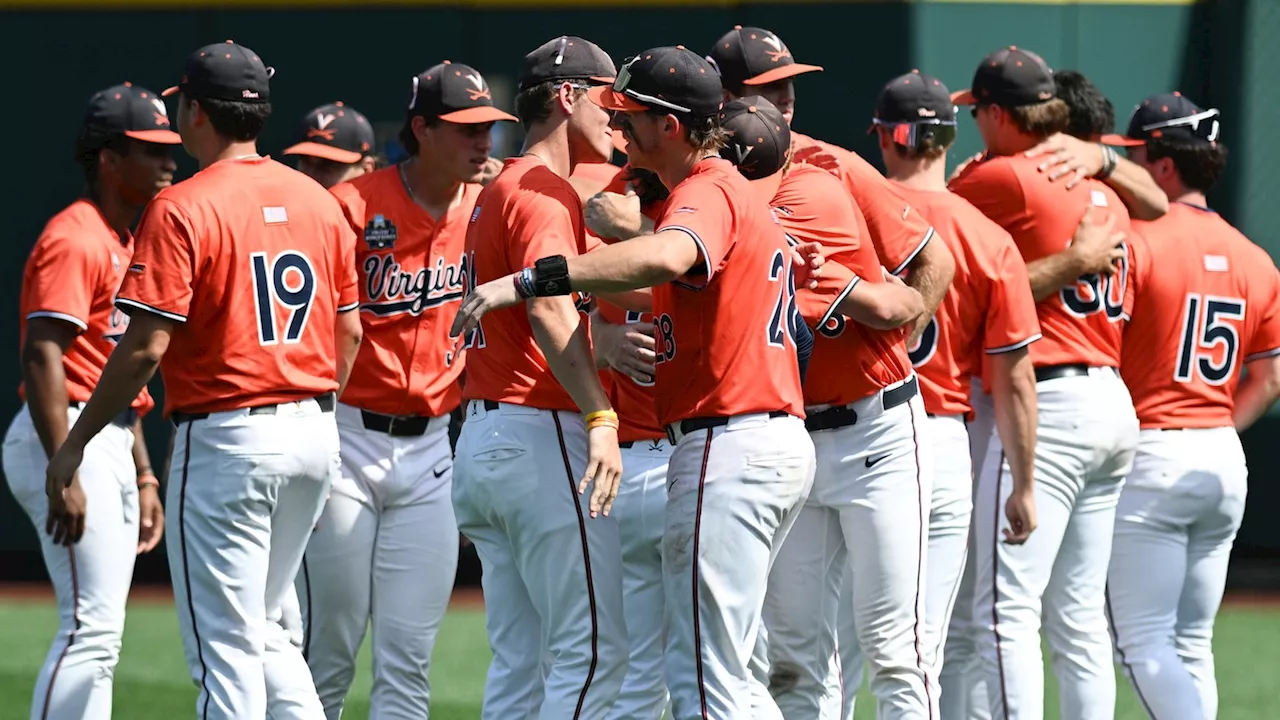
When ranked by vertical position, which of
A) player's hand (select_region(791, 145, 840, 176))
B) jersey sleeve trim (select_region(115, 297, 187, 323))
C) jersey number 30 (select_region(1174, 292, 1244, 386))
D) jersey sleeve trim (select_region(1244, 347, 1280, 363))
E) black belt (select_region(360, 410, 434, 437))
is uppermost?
player's hand (select_region(791, 145, 840, 176))

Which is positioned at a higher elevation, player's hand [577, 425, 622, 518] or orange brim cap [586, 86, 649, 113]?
orange brim cap [586, 86, 649, 113]

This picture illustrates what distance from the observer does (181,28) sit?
402 inches

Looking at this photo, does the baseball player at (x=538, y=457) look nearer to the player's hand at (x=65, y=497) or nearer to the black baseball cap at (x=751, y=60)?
the black baseball cap at (x=751, y=60)

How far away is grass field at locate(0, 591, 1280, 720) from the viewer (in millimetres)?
6691

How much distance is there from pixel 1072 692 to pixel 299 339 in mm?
2621

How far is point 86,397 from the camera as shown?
5.13 metres

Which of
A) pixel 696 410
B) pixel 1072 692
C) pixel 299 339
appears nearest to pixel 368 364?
pixel 299 339

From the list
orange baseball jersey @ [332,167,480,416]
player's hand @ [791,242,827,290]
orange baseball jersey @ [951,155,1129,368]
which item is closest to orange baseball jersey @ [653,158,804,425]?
player's hand @ [791,242,827,290]

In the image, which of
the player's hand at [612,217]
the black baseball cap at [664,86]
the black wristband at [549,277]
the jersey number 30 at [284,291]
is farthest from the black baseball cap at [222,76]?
the black wristband at [549,277]

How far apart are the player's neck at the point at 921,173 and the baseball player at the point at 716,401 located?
1.30 metres

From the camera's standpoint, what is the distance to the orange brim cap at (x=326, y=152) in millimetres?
5836

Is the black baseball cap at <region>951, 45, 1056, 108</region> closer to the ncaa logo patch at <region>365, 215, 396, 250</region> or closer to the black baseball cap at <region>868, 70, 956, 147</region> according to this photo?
the black baseball cap at <region>868, 70, 956, 147</region>

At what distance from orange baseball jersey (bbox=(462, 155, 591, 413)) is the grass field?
8.24ft

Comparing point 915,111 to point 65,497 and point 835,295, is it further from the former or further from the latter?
point 65,497
